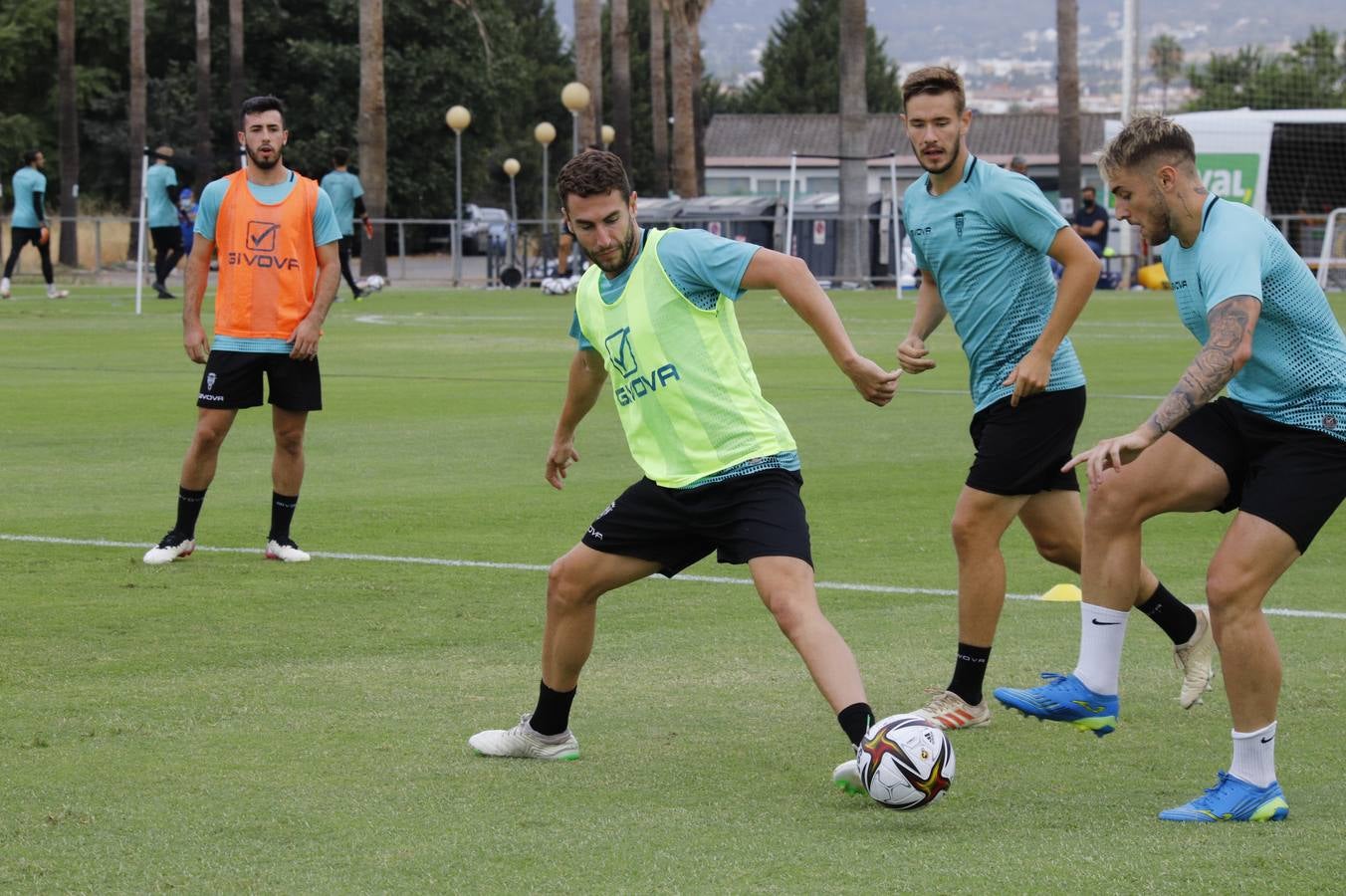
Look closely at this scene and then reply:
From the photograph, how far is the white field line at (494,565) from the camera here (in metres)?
8.20

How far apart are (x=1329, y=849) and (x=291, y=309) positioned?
246 inches

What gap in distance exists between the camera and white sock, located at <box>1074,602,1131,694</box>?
20.1 feet

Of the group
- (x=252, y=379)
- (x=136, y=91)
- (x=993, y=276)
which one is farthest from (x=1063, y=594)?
(x=136, y=91)

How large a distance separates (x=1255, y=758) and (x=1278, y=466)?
831mm

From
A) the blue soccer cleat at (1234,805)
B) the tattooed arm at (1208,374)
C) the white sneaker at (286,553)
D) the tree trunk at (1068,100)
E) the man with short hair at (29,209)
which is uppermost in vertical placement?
the tree trunk at (1068,100)

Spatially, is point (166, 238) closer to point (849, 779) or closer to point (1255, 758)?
point (849, 779)

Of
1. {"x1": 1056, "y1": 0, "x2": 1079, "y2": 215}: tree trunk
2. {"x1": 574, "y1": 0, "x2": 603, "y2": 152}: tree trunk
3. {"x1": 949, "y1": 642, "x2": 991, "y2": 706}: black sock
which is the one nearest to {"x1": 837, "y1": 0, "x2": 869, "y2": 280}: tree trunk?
{"x1": 1056, "y1": 0, "x2": 1079, "y2": 215}: tree trunk

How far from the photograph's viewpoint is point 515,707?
6.60 metres

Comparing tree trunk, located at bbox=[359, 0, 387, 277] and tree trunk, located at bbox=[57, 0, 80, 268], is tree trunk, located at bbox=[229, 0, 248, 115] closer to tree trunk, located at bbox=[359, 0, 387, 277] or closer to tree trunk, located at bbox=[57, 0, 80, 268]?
tree trunk, located at bbox=[57, 0, 80, 268]

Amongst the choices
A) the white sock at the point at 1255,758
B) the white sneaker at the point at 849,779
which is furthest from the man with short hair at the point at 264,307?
the white sock at the point at 1255,758

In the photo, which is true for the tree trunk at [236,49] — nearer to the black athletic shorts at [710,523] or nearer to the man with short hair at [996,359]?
the man with short hair at [996,359]

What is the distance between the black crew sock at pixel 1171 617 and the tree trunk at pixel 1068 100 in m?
38.4

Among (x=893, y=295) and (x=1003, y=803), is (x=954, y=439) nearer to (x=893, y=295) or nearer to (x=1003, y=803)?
(x=1003, y=803)

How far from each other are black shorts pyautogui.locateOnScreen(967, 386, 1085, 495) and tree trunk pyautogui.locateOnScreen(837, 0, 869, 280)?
110 feet
